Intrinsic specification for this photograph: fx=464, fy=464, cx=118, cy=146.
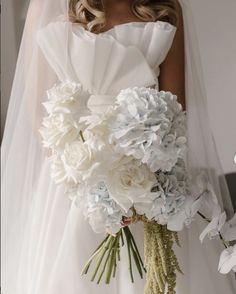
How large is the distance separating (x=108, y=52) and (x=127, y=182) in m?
0.33

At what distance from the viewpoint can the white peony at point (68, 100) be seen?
728 mm

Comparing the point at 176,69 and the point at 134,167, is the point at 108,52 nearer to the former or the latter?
the point at 176,69

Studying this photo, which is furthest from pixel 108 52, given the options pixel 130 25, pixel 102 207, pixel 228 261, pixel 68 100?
pixel 228 261

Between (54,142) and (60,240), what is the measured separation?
0.28 meters

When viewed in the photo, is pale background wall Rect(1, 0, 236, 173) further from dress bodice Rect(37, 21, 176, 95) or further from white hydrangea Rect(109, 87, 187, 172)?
white hydrangea Rect(109, 87, 187, 172)

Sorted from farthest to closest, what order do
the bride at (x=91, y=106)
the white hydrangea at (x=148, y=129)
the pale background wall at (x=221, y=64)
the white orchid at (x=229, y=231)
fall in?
the pale background wall at (x=221, y=64)
the bride at (x=91, y=106)
the white orchid at (x=229, y=231)
the white hydrangea at (x=148, y=129)

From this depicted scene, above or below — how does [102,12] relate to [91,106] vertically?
above

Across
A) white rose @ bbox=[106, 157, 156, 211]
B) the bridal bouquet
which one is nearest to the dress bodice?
the bridal bouquet

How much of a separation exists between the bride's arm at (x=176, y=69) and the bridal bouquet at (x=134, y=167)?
0.81 feet

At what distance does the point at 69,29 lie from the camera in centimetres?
92

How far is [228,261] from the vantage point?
2.41 feet

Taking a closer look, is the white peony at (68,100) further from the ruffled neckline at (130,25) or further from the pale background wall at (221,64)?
the pale background wall at (221,64)

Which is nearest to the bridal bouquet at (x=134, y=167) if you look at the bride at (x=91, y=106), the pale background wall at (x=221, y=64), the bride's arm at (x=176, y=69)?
the bride at (x=91, y=106)

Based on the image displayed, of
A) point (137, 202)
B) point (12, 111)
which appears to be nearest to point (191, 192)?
point (137, 202)
